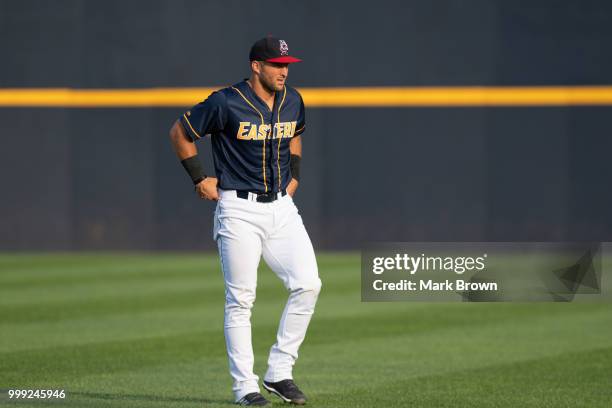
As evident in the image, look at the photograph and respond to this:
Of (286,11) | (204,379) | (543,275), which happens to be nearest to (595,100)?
(286,11)

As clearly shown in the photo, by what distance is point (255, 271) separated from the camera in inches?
294

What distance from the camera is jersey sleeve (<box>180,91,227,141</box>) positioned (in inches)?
290

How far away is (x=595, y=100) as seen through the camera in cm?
2011

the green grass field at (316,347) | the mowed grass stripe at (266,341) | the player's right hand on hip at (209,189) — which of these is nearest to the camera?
the player's right hand on hip at (209,189)

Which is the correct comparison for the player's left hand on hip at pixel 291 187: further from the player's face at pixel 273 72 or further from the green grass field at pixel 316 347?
the green grass field at pixel 316 347

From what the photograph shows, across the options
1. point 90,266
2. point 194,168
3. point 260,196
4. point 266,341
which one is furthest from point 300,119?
point 90,266

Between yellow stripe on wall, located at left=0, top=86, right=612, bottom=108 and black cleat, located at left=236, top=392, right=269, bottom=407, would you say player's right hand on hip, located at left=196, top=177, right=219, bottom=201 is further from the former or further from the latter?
yellow stripe on wall, located at left=0, top=86, right=612, bottom=108

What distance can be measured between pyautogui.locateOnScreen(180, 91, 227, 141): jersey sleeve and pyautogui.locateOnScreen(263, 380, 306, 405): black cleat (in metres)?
1.45

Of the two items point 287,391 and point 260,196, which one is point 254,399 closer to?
point 287,391

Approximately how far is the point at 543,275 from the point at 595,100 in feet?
20.8

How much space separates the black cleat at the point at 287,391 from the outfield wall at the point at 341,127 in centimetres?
1296

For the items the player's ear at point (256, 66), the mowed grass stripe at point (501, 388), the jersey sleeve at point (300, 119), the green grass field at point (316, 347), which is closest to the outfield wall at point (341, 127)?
the green grass field at point (316, 347)

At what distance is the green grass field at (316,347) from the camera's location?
812cm

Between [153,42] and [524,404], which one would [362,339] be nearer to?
[524,404]
